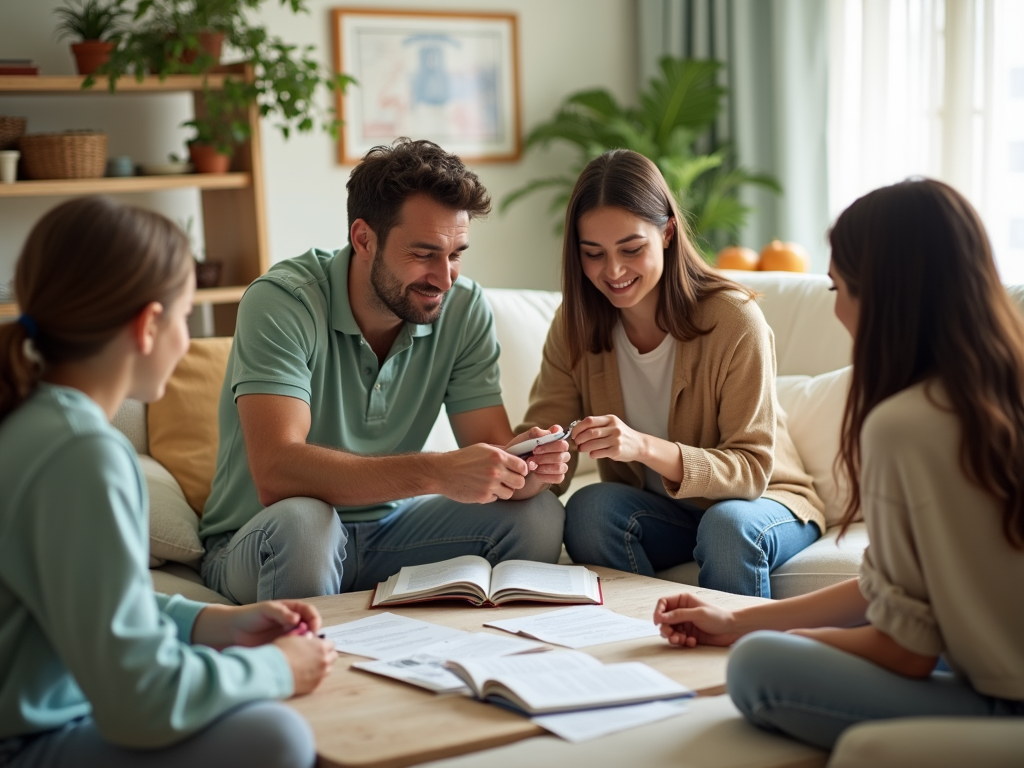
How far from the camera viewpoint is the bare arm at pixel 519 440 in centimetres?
215

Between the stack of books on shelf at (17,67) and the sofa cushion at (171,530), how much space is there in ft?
6.13

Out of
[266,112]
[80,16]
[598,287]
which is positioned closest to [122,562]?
[598,287]

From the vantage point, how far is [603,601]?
6.44ft

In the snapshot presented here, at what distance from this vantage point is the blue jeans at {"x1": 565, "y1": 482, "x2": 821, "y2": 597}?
2.13m

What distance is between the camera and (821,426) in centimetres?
262

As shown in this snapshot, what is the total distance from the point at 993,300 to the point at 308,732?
94 centimetres

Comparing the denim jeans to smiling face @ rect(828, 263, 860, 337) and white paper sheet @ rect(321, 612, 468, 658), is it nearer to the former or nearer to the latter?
white paper sheet @ rect(321, 612, 468, 658)

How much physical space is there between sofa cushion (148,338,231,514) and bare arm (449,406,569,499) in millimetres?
616

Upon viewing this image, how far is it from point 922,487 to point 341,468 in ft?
3.66

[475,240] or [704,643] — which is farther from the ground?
[475,240]

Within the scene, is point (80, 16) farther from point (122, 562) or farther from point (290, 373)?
point (122, 562)

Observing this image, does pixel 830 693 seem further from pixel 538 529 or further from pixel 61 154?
pixel 61 154

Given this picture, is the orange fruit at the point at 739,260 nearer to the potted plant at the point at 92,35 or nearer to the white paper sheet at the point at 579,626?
the potted plant at the point at 92,35

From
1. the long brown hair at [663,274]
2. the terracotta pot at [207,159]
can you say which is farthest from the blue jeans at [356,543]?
the terracotta pot at [207,159]
